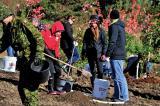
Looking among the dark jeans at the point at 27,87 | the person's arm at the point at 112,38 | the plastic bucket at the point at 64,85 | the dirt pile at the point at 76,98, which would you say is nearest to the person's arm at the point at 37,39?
the dark jeans at the point at 27,87

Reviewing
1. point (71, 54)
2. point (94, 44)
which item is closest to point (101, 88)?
point (94, 44)

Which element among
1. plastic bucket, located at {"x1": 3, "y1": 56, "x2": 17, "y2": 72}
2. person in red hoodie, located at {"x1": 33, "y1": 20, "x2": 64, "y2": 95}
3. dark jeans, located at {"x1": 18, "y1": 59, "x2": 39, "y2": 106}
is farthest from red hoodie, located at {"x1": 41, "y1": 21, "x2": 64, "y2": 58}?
dark jeans, located at {"x1": 18, "y1": 59, "x2": 39, "y2": 106}

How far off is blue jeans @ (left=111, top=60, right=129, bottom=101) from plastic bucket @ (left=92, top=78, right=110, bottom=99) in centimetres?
22

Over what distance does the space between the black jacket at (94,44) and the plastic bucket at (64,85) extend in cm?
77

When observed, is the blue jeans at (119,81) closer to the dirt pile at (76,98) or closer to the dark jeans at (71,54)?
the dirt pile at (76,98)

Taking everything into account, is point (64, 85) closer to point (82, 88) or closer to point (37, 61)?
point (82, 88)

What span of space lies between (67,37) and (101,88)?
2021mm

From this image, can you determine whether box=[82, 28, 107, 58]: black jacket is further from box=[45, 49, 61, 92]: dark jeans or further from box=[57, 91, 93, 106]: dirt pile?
box=[57, 91, 93, 106]: dirt pile

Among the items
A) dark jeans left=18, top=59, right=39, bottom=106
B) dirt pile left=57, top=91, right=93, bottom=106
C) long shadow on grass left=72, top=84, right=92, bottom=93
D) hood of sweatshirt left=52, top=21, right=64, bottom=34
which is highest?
hood of sweatshirt left=52, top=21, right=64, bottom=34

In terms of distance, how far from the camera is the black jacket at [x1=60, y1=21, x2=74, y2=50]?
12.7 m

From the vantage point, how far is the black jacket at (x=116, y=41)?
10.9 metres

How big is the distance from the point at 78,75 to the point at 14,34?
20.9 ft

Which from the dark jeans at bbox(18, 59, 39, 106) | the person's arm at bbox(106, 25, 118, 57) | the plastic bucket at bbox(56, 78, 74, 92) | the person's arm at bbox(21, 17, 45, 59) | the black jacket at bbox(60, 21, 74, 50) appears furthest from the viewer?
the black jacket at bbox(60, 21, 74, 50)

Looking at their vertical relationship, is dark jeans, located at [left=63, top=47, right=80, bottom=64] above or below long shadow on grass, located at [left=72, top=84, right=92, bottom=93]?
above
